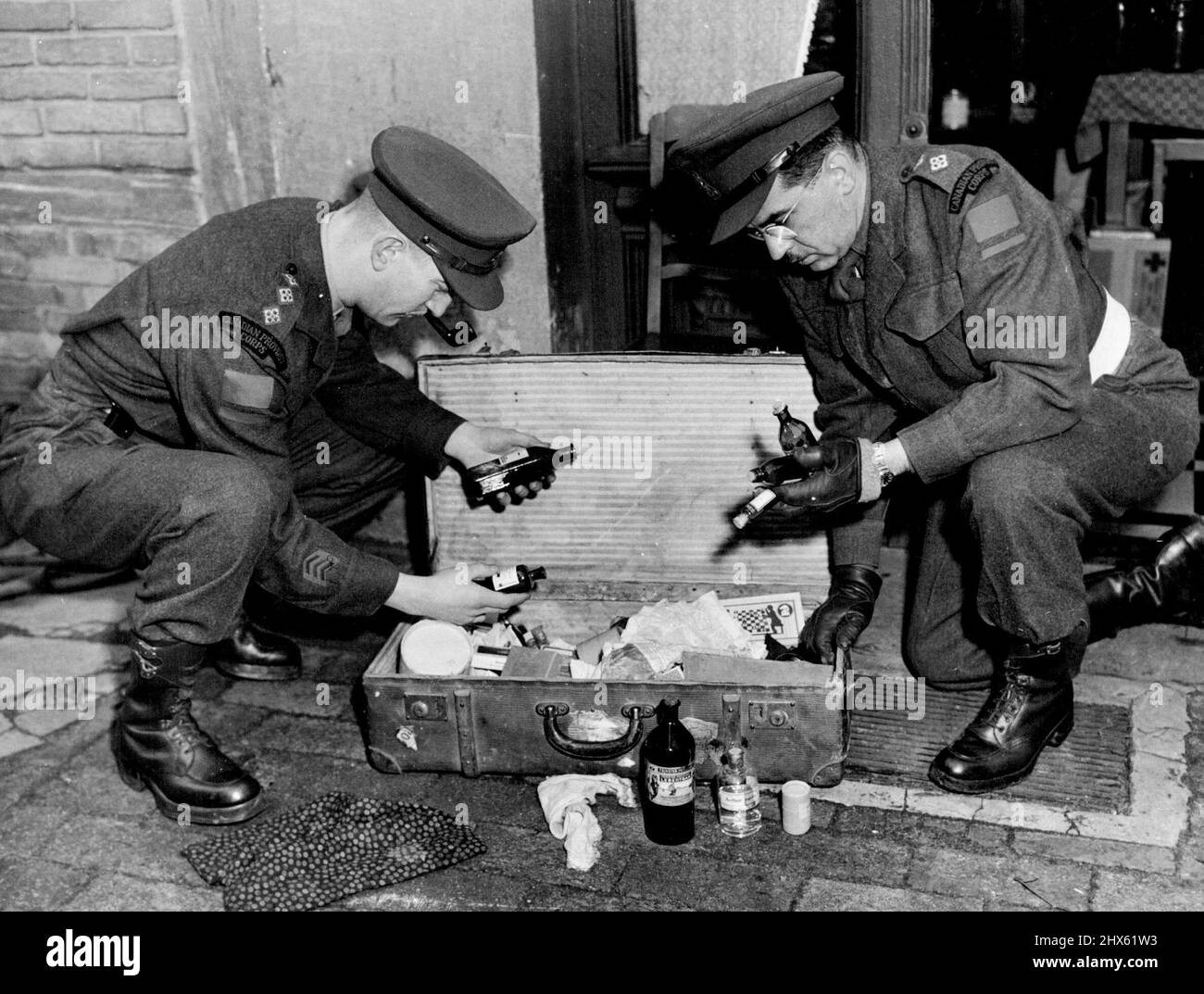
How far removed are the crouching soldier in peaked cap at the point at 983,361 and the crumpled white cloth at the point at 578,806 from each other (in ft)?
2.56

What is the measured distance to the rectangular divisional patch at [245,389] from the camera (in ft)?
10.7

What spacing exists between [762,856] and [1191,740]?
1371 millimetres

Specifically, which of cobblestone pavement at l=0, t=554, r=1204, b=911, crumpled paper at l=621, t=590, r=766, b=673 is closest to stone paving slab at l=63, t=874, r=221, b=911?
cobblestone pavement at l=0, t=554, r=1204, b=911

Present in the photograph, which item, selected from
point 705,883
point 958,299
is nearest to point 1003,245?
point 958,299

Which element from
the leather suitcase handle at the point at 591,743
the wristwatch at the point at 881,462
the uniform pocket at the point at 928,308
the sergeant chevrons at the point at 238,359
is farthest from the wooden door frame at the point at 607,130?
the leather suitcase handle at the point at 591,743

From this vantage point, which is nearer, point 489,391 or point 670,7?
point 489,391

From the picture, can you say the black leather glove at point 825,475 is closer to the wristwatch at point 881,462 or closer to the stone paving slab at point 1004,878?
the wristwatch at point 881,462

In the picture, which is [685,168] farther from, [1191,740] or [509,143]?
[1191,740]

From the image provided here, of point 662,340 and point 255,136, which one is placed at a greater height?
point 255,136

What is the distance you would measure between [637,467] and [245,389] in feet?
4.43

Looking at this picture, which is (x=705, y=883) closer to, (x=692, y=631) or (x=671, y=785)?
(x=671, y=785)

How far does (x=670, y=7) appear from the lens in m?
4.47

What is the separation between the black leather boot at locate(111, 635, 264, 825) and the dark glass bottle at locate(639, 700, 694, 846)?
3.64 feet
